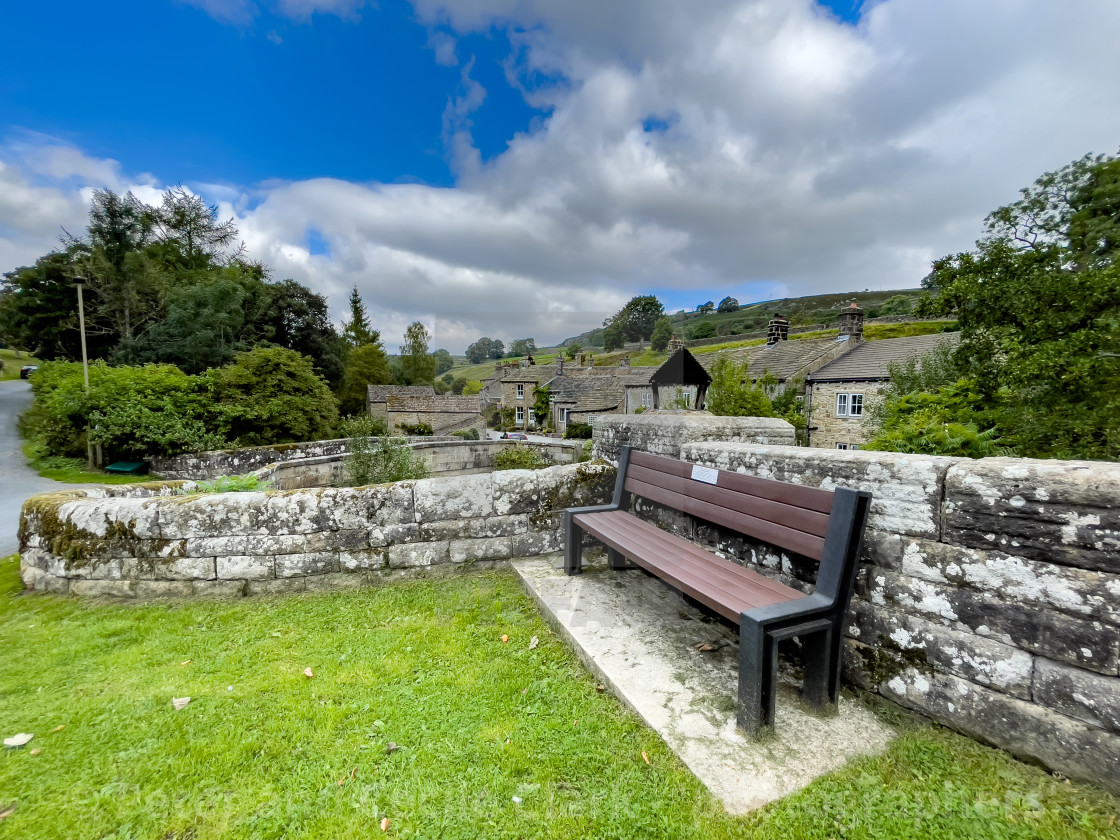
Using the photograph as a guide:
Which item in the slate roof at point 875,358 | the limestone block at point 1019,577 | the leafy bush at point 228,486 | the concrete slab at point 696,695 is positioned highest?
the slate roof at point 875,358

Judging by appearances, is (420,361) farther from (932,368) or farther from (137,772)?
(137,772)

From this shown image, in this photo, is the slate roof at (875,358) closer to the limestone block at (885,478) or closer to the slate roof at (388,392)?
the limestone block at (885,478)

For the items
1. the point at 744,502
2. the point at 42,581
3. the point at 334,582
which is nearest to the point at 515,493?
the point at 334,582

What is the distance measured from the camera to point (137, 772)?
1.97 m

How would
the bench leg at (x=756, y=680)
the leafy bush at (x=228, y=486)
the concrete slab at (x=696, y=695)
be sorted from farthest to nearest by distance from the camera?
the leafy bush at (x=228, y=486) < the bench leg at (x=756, y=680) < the concrete slab at (x=696, y=695)

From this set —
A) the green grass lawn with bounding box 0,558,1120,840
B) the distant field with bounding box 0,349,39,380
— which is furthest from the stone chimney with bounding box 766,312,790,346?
the distant field with bounding box 0,349,39,380

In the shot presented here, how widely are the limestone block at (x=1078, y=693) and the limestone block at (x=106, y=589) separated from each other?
5974mm

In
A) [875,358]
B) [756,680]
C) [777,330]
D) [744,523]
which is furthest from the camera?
[777,330]

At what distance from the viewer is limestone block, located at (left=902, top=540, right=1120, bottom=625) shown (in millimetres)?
1710

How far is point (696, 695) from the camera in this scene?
232cm

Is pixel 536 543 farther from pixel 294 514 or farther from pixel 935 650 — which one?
pixel 935 650

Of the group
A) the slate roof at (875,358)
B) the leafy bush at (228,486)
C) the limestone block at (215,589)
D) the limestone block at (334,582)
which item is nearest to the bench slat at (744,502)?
the limestone block at (334,582)

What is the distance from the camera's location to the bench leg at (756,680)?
6.56 feet

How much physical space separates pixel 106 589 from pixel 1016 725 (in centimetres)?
615
